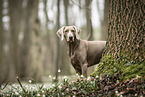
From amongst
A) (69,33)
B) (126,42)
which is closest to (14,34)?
(69,33)

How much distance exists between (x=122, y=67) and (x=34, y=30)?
803 cm

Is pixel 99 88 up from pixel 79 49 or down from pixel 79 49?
down

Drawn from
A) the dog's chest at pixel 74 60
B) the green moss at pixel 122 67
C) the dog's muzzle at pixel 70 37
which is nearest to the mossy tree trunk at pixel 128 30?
the green moss at pixel 122 67

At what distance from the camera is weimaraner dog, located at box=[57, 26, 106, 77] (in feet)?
18.0

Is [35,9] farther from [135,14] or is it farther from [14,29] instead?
[135,14]

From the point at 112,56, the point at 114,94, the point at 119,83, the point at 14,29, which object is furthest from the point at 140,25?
the point at 14,29

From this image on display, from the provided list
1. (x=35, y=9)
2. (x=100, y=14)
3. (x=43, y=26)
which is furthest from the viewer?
(x=43, y=26)

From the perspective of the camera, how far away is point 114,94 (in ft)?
10.7

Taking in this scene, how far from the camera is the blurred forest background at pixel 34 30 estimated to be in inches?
431

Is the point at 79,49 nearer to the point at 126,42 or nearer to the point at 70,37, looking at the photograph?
the point at 70,37

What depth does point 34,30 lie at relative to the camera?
10.9 m

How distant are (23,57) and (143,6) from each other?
31.1 ft

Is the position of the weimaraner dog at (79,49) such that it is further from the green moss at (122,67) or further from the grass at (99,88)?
the grass at (99,88)

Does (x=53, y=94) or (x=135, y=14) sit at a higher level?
(x=135, y=14)
